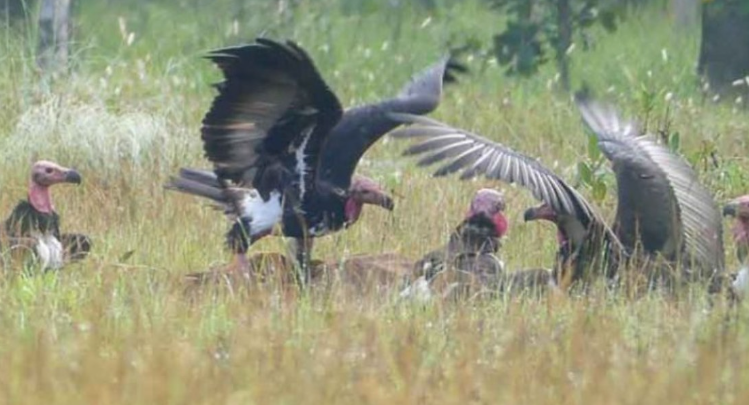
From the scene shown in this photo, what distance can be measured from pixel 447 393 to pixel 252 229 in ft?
9.64

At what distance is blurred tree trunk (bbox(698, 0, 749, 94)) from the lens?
1484 cm

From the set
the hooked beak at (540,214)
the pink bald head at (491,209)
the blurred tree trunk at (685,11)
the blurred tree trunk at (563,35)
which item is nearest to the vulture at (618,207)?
the hooked beak at (540,214)

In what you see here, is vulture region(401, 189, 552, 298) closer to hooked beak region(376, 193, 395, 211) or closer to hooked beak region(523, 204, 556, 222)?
hooked beak region(523, 204, 556, 222)

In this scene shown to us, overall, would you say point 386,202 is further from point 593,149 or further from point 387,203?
point 593,149

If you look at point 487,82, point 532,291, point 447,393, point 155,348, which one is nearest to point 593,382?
point 447,393

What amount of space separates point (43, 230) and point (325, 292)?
1.33m

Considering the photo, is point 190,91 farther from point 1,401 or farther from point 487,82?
point 1,401

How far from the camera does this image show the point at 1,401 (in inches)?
213

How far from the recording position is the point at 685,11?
769 inches

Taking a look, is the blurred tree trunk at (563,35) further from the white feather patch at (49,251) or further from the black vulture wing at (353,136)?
the white feather patch at (49,251)

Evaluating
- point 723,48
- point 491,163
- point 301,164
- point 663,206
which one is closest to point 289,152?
point 301,164

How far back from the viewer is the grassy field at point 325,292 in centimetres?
555

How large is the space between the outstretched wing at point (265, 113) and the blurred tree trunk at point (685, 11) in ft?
36.2

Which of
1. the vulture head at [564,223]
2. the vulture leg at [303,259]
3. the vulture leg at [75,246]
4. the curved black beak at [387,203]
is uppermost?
the vulture head at [564,223]
